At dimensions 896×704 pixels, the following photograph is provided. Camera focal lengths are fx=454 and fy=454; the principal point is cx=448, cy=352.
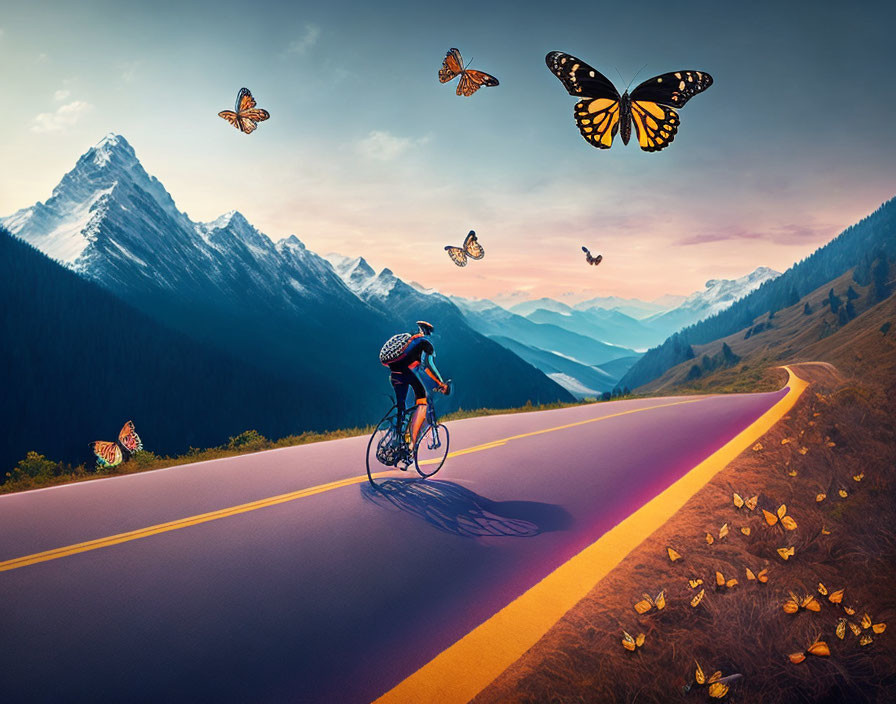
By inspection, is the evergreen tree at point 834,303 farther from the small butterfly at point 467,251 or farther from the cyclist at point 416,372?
the cyclist at point 416,372

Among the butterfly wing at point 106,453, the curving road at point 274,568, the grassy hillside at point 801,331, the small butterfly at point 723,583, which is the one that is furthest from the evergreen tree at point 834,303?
the butterfly wing at point 106,453

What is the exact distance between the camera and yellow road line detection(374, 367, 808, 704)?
2979mm

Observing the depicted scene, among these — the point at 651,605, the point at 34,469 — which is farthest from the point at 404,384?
the point at 34,469

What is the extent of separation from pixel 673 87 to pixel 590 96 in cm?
106

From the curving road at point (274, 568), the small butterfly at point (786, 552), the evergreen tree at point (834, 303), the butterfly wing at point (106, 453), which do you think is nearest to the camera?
the curving road at point (274, 568)

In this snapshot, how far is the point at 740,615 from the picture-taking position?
3.50 m

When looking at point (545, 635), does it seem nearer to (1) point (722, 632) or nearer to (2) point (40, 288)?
(1) point (722, 632)

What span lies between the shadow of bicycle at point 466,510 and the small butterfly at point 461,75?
8858 millimetres

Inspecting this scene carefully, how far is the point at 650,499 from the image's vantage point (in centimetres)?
632

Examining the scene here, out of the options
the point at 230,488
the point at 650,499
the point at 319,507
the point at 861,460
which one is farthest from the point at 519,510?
the point at 861,460

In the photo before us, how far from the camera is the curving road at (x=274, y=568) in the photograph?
10.3ft

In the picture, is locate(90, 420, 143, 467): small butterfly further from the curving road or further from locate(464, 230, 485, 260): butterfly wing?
locate(464, 230, 485, 260): butterfly wing

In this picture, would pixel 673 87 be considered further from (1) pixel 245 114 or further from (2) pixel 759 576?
(1) pixel 245 114

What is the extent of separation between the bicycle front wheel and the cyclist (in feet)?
1.05
